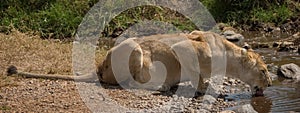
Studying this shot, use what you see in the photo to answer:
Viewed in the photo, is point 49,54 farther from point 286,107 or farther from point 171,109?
point 286,107

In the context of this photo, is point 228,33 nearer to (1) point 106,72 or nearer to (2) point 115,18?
(2) point 115,18

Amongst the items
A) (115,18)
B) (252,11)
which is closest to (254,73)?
(115,18)

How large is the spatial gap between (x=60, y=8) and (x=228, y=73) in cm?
824

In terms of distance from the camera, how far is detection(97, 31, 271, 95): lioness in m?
9.80

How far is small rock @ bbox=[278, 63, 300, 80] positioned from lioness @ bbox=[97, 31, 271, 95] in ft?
4.81

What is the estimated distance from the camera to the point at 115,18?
1728 centimetres

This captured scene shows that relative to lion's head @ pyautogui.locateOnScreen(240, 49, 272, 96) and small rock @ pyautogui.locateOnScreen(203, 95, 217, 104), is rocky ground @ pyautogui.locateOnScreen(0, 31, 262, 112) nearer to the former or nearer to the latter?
small rock @ pyautogui.locateOnScreen(203, 95, 217, 104)

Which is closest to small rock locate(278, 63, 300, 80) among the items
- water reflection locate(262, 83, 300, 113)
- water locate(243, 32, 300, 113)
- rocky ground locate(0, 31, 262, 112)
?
water locate(243, 32, 300, 113)

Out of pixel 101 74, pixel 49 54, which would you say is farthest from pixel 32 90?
pixel 49 54

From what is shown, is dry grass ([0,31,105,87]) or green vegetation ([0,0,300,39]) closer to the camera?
dry grass ([0,31,105,87])

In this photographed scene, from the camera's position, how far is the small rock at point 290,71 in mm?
11297

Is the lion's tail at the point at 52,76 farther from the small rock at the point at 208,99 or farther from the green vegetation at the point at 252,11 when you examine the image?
the green vegetation at the point at 252,11

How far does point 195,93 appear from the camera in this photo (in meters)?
10.0

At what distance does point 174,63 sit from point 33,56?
3.26m
